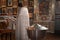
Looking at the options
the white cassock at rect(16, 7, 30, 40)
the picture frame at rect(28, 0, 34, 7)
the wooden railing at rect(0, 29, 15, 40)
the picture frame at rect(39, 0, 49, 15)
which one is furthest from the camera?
the picture frame at rect(39, 0, 49, 15)

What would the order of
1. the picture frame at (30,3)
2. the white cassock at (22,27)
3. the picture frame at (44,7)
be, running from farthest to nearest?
the picture frame at (44,7) → the picture frame at (30,3) → the white cassock at (22,27)

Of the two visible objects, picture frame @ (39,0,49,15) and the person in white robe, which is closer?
the person in white robe

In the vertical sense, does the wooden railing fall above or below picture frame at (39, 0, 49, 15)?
below

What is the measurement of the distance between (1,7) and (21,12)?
514 cm

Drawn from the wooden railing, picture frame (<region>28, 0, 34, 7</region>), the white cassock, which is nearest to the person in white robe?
the white cassock

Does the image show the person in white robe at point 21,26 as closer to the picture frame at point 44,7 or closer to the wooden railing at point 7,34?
the wooden railing at point 7,34

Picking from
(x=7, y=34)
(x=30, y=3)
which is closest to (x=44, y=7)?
(x=30, y=3)

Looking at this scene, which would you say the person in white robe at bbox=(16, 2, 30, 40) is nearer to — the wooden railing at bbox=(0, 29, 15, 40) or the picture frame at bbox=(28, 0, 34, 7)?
the wooden railing at bbox=(0, 29, 15, 40)

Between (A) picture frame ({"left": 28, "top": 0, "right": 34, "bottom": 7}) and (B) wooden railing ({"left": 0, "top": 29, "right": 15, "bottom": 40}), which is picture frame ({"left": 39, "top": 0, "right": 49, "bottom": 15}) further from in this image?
(B) wooden railing ({"left": 0, "top": 29, "right": 15, "bottom": 40})

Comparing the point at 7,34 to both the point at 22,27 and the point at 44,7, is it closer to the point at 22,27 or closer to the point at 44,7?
the point at 22,27

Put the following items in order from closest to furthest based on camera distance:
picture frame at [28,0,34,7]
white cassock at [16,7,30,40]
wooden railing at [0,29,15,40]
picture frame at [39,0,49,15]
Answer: wooden railing at [0,29,15,40], white cassock at [16,7,30,40], picture frame at [28,0,34,7], picture frame at [39,0,49,15]

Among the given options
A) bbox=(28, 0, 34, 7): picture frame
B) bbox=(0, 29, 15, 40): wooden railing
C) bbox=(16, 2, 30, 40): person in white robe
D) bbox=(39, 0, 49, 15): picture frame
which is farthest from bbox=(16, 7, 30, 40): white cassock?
bbox=(39, 0, 49, 15): picture frame

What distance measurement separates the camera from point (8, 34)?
4.30m

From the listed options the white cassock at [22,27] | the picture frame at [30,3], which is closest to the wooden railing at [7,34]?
the white cassock at [22,27]
